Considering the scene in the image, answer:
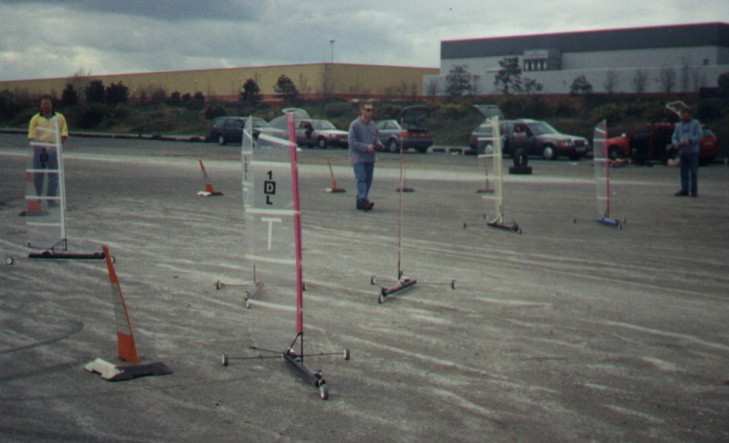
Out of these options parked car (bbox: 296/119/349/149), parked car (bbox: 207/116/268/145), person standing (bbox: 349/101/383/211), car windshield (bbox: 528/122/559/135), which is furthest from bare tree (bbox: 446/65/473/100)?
person standing (bbox: 349/101/383/211)

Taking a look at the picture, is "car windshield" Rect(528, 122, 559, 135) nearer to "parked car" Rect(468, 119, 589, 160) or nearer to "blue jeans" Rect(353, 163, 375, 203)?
"parked car" Rect(468, 119, 589, 160)

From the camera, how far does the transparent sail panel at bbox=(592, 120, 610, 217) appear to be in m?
15.8

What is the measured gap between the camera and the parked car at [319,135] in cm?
5044

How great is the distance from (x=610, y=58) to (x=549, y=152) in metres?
56.5

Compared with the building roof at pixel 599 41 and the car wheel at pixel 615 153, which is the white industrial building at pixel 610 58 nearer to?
the building roof at pixel 599 41

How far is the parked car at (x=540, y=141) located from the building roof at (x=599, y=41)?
49.4m

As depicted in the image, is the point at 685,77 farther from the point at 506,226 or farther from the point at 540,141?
the point at 506,226

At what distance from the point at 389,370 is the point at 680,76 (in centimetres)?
7586

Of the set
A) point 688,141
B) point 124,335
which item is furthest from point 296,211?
point 688,141

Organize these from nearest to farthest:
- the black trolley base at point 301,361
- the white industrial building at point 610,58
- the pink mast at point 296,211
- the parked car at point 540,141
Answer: the black trolley base at point 301,361 < the pink mast at point 296,211 < the parked car at point 540,141 < the white industrial building at point 610,58

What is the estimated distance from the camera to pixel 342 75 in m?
102

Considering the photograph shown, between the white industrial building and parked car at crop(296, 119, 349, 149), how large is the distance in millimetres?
33157

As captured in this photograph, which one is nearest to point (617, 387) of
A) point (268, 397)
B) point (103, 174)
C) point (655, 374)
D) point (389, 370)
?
point (655, 374)

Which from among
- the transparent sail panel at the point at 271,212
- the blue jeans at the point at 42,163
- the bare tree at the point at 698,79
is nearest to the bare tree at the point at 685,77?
the bare tree at the point at 698,79
